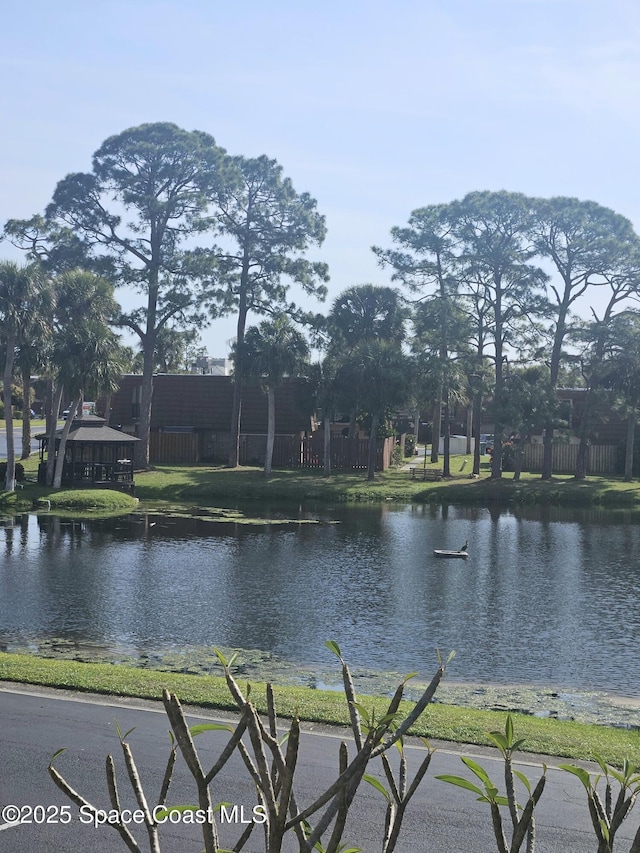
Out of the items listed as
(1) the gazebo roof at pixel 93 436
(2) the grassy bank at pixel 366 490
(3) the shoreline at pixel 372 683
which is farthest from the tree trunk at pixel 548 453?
(3) the shoreline at pixel 372 683

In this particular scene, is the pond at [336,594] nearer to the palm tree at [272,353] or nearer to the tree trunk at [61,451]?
the tree trunk at [61,451]

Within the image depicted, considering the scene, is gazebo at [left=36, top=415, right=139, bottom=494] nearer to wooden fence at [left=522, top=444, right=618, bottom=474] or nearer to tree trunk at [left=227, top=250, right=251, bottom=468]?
tree trunk at [left=227, top=250, right=251, bottom=468]

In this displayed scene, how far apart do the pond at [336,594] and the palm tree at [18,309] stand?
29.8 feet

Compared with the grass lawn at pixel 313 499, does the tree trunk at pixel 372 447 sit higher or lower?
higher

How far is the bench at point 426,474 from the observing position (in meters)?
61.8

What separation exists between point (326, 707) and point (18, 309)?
38.6m

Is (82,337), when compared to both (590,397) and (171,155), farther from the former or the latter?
(590,397)

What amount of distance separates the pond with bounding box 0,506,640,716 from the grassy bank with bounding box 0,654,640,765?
11.5 ft

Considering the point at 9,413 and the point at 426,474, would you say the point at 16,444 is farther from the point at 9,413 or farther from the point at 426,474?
the point at 426,474

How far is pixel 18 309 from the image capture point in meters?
47.9

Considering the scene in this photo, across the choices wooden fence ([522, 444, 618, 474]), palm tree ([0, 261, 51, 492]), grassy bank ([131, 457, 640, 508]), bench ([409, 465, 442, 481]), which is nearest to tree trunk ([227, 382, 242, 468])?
grassy bank ([131, 457, 640, 508])

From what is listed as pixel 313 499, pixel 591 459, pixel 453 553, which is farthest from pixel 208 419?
pixel 453 553

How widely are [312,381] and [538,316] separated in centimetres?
1456

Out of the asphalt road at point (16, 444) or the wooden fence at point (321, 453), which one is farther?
the asphalt road at point (16, 444)
